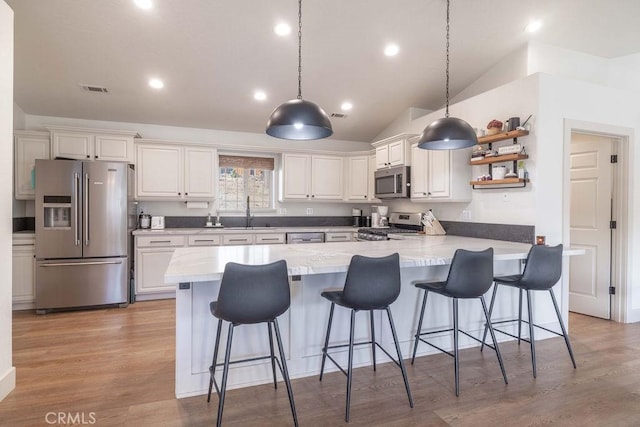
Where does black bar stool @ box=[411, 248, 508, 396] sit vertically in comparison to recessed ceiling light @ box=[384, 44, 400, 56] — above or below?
below

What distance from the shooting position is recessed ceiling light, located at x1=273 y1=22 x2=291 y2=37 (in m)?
3.40

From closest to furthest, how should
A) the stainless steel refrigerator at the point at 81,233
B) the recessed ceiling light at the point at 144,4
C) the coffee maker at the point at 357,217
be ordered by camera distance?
the recessed ceiling light at the point at 144,4
the stainless steel refrigerator at the point at 81,233
the coffee maker at the point at 357,217

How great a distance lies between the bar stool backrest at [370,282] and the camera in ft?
7.00

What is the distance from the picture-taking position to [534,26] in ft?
11.3

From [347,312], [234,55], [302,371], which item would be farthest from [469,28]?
[302,371]

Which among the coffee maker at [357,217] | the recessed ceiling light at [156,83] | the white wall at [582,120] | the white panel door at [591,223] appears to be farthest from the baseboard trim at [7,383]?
the white panel door at [591,223]

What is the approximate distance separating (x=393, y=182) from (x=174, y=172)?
3.04 metres

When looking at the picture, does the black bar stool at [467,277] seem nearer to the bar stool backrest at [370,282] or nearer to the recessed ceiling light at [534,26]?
the bar stool backrest at [370,282]

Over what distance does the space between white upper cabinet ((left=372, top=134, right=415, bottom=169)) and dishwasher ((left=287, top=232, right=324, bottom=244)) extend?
136cm

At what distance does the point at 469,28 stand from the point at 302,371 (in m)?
3.53

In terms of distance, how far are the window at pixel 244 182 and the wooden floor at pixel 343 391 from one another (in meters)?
2.71

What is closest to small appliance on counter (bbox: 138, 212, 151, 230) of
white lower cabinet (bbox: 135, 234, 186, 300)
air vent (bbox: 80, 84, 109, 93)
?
white lower cabinet (bbox: 135, 234, 186, 300)

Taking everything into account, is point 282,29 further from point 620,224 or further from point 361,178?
point 620,224

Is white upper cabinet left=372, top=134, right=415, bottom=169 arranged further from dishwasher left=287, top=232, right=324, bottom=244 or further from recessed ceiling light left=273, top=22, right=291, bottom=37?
recessed ceiling light left=273, top=22, right=291, bottom=37
